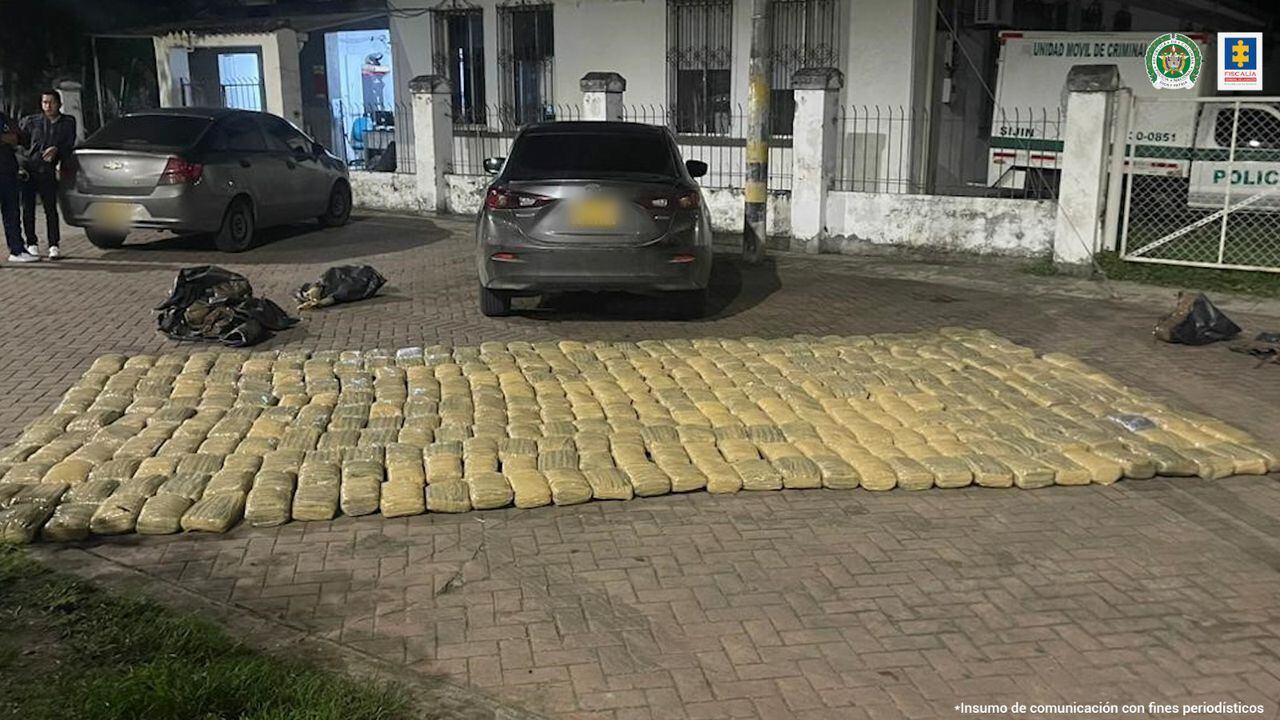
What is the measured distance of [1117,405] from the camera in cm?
655

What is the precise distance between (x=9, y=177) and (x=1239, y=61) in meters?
13.0

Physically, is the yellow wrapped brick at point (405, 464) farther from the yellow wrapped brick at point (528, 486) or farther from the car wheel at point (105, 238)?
the car wheel at point (105, 238)

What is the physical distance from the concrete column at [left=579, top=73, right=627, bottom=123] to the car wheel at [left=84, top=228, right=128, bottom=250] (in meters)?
5.80

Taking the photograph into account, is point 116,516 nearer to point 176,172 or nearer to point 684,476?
point 684,476

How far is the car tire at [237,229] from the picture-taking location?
12.2 metres

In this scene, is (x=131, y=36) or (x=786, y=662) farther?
(x=131, y=36)

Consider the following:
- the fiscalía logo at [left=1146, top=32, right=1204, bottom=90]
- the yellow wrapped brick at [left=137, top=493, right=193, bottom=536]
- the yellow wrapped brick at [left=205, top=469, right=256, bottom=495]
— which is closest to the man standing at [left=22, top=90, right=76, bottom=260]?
the yellow wrapped brick at [left=205, top=469, right=256, bottom=495]

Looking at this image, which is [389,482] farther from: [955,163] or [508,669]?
[955,163]

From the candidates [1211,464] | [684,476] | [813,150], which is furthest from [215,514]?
[813,150]

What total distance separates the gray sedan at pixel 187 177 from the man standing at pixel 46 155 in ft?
0.71

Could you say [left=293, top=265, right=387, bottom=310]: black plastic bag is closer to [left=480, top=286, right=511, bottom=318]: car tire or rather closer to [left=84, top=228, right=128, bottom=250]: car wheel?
[left=480, top=286, right=511, bottom=318]: car tire

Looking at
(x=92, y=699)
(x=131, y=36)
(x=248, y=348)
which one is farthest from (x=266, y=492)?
(x=131, y=36)

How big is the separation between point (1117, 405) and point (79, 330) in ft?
24.4

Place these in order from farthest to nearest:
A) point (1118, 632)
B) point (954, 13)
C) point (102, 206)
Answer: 1. point (954, 13)
2. point (102, 206)
3. point (1118, 632)
